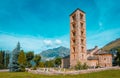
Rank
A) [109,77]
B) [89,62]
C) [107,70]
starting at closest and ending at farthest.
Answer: [109,77] < [107,70] < [89,62]

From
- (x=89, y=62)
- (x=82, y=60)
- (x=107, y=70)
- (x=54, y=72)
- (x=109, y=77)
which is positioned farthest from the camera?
(x=89, y=62)

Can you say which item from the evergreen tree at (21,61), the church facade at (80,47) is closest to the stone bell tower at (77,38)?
the church facade at (80,47)

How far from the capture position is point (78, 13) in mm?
72312

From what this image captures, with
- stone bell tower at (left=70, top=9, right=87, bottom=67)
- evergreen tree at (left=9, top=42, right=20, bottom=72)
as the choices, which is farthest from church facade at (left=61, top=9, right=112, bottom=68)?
evergreen tree at (left=9, top=42, right=20, bottom=72)

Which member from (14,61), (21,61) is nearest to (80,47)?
(21,61)

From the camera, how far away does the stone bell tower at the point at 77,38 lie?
70.3 meters

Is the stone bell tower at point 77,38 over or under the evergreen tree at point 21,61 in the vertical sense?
over

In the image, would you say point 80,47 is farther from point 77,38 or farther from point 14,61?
point 14,61

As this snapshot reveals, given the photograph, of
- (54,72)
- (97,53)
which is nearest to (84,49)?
(97,53)

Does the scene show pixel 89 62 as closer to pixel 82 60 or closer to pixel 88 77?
pixel 82 60

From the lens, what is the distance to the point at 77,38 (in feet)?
232

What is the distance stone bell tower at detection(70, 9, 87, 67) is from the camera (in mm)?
70312

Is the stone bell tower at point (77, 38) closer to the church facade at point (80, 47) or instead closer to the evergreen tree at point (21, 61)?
the church facade at point (80, 47)

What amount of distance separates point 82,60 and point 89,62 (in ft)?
19.2
